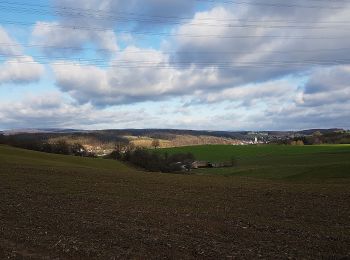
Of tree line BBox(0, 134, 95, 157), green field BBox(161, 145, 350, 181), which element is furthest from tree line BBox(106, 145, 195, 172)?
tree line BBox(0, 134, 95, 157)

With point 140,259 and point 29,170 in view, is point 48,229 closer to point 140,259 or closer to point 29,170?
point 140,259

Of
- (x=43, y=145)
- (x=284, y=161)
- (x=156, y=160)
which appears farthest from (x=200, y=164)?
(x=43, y=145)

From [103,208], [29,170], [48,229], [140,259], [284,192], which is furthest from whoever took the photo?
[29,170]

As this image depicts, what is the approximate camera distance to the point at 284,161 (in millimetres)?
101500

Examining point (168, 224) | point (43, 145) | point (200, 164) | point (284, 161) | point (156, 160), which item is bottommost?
point (200, 164)

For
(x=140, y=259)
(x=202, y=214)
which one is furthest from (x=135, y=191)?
(x=140, y=259)

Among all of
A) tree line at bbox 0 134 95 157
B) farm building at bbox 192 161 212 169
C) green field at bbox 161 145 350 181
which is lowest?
farm building at bbox 192 161 212 169

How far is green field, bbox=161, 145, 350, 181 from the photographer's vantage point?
197ft

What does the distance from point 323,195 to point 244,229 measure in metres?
14.4

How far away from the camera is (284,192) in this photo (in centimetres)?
3111

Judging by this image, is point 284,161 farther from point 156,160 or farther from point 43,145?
point 43,145

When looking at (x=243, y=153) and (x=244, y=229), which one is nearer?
(x=244, y=229)

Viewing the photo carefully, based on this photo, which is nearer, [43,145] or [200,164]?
[200,164]

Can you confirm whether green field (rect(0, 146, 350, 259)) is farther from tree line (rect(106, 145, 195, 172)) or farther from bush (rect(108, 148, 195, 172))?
tree line (rect(106, 145, 195, 172))
